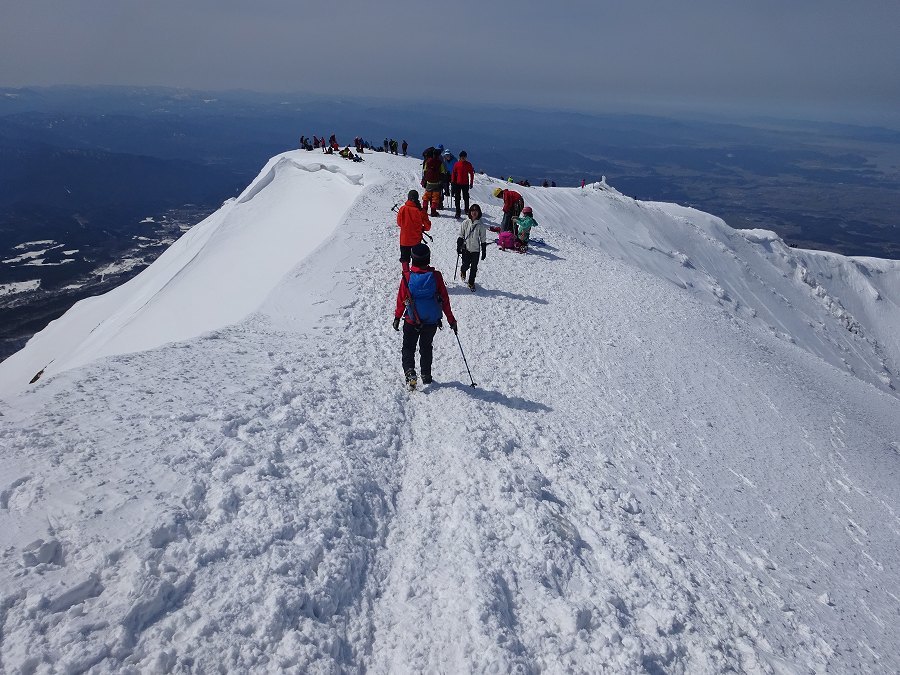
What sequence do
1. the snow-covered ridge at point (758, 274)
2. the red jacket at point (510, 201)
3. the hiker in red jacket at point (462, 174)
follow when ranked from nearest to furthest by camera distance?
the hiker in red jacket at point (462, 174) < the red jacket at point (510, 201) < the snow-covered ridge at point (758, 274)

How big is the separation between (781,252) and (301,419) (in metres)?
55.3

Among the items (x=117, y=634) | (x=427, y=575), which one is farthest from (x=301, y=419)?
(x=117, y=634)

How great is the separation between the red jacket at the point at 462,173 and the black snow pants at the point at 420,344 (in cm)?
1267

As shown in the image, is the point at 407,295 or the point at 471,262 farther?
the point at 471,262

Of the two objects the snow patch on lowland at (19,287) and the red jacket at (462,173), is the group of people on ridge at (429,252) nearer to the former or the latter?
the red jacket at (462,173)

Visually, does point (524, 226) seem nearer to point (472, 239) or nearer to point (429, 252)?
point (472, 239)

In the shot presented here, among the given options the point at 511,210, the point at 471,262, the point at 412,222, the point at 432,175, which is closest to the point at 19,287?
the point at 432,175

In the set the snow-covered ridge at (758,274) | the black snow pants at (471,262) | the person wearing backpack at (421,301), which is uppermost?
the person wearing backpack at (421,301)

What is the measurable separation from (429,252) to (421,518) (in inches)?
174

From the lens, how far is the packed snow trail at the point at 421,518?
416 centimetres

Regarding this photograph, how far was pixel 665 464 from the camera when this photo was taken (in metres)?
8.20

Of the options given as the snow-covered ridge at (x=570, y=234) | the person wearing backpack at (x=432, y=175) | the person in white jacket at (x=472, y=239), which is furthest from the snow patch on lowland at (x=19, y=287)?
the person in white jacket at (x=472, y=239)

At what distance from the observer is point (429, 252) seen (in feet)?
26.7

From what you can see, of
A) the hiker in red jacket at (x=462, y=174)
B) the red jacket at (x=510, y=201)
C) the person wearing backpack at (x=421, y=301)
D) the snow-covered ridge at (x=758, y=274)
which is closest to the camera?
the person wearing backpack at (x=421, y=301)
